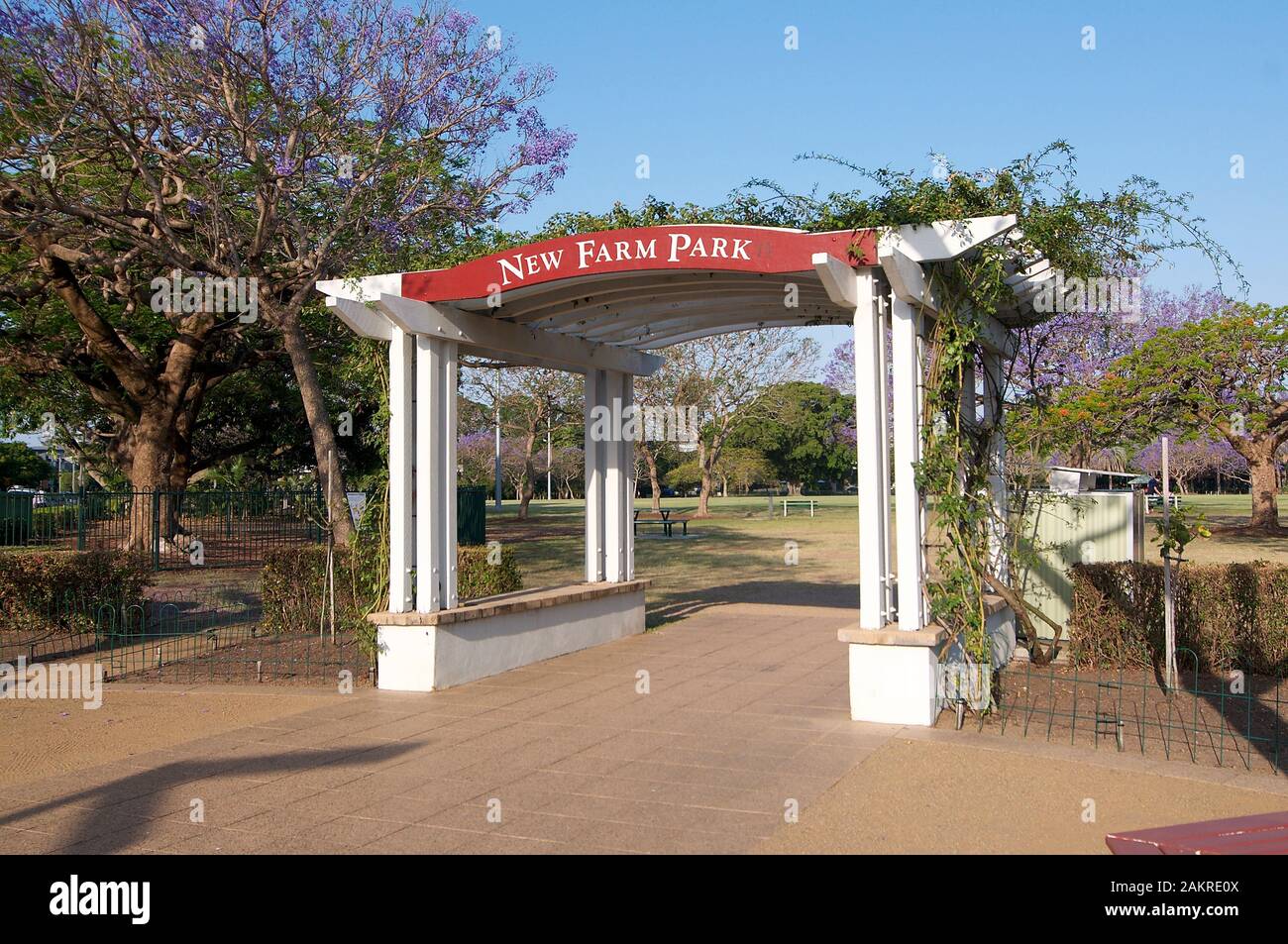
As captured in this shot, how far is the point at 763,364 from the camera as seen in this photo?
134 feet

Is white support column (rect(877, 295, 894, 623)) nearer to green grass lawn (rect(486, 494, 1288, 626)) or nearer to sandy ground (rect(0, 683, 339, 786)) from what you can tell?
sandy ground (rect(0, 683, 339, 786))

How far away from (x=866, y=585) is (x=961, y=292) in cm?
230

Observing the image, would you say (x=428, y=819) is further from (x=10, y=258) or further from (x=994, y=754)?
(x=10, y=258)

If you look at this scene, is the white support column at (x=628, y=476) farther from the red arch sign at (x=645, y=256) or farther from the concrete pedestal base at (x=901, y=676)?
the concrete pedestal base at (x=901, y=676)

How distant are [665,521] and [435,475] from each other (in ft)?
80.7

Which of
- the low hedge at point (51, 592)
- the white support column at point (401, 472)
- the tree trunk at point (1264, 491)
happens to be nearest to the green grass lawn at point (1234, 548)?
the tree trunk at point (1264, 491)

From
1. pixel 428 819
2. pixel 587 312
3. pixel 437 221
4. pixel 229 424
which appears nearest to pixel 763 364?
pixel 229 424

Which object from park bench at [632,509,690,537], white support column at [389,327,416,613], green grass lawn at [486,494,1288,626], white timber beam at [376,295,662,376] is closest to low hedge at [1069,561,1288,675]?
green grass lawn at [486,494,1288,626]

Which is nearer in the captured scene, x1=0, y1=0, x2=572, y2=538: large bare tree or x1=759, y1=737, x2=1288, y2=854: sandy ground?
x1=759, y1=737, x2=1288, y2=854: sandy ground

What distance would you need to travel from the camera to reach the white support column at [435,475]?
30.5ft

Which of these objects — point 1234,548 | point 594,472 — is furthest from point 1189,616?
point 1234,548

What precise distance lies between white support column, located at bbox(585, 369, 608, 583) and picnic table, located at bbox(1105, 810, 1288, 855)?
28.9 feet

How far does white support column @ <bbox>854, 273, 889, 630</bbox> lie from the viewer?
7844 mm

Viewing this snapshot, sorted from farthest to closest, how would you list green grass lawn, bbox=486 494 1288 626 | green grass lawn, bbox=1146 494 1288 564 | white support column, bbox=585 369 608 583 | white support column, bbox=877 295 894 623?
green grass lawn, bbox=1146 494 1288 564
green grass lawn, bbox=486 494 1288 626
white support column, bbox=585 369 608 583
white support column, bbox=877 295 894 623
